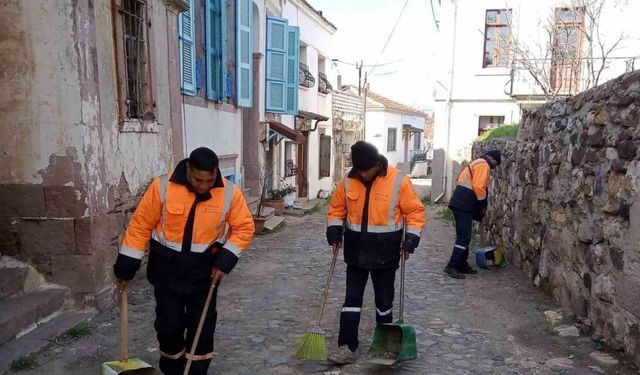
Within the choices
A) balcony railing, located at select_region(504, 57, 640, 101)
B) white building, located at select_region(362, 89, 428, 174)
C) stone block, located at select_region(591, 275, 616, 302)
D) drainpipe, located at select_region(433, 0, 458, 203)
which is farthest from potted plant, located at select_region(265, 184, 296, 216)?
white building, located at select_region(362, 89, 428, 174)

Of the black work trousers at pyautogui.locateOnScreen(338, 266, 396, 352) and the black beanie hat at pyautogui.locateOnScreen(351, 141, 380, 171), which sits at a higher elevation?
the black beanie hat at pyautogui.locateOnScreen(351, 141, 380, 171)

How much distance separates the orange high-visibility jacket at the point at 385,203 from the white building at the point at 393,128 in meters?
24.8

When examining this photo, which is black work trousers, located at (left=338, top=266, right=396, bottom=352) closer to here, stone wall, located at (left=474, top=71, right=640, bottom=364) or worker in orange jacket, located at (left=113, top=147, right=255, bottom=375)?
worker in orange jacket, located at (left=113, top=147, right=255, bottom=375)

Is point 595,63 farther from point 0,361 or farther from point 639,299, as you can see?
Answer: point 0,361

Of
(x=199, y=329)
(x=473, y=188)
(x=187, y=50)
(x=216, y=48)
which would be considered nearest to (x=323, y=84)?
(x=216, y=48)

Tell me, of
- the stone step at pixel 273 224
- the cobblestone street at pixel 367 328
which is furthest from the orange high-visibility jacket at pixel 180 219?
the stone step at pixel 273 224

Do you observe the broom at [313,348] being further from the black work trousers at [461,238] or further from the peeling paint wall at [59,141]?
the black work trousers at [461,238]

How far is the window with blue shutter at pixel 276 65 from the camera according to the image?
11695mm

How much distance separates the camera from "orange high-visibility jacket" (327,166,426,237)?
12.5ft


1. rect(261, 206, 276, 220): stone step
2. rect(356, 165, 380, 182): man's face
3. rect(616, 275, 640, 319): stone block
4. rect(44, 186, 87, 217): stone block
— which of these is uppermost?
rect(356, 165, 380, 182): man's face

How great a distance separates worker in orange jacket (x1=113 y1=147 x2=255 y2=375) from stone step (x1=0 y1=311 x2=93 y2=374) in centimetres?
121

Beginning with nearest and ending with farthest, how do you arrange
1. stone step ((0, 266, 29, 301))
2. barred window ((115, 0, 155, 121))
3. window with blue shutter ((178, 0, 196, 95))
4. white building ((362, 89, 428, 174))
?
stone step ((0, 266, 29, 301)) → barred window ((115, 0, 155, 121)) → window with blue shutter ((178, 0, 196, 95)) → white building ((362, 89, 428, 174))

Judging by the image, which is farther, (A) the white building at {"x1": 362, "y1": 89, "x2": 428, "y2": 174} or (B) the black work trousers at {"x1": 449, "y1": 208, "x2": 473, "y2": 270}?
(A) the white building at {"x1": 362, "y1": 89, "x2": 428, "y2": 174}

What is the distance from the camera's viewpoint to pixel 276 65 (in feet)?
38.9
